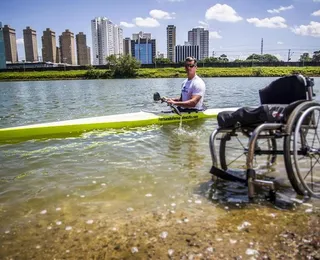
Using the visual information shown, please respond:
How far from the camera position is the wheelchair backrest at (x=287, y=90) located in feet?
12.0

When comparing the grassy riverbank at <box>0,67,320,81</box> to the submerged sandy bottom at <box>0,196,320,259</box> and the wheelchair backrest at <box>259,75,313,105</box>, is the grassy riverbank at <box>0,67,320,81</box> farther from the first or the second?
the submerged sandy bottom at <box>0,196,320,259</box>

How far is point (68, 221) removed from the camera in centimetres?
320

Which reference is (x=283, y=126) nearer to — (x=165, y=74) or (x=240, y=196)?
(x=240, y=196)

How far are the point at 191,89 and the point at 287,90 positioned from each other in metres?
4.38

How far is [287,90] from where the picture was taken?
12.6 ft

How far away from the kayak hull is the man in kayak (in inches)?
42.2

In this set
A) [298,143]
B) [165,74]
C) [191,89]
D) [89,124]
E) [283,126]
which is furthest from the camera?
[165,74]

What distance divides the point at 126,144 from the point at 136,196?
10.4 ft

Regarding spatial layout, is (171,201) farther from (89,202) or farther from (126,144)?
(126,144)

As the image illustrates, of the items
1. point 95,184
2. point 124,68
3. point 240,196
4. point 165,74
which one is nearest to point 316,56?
point 165,74

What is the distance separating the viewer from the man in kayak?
301 inches

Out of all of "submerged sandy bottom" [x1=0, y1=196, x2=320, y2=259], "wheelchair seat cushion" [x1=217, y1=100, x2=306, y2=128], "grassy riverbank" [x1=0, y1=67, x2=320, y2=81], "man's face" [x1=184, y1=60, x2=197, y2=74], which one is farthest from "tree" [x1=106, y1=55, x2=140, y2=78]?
"submerged sandy bottom" [x1=0, y1=196, x2=320, y2=259]

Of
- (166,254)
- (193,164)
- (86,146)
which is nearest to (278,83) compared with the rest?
(193,164)

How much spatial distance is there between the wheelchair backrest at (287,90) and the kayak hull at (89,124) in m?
4.68
